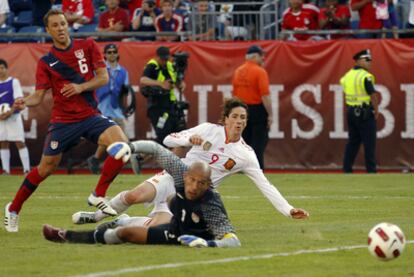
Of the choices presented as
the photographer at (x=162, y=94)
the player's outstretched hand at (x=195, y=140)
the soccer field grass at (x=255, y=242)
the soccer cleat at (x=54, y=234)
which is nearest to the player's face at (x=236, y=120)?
the player's outstretched hand at (x=195, y=140)

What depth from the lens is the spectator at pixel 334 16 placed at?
76.1ft

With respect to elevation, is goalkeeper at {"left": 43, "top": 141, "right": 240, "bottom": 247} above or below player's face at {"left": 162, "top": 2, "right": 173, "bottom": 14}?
below

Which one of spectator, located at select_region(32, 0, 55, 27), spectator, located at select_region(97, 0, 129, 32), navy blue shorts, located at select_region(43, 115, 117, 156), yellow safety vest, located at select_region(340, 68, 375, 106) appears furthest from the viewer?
spectator, located at select_region(32, 0, 55, 27)

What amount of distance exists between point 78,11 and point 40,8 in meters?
1.24

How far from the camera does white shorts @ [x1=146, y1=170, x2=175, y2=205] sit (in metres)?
11.5

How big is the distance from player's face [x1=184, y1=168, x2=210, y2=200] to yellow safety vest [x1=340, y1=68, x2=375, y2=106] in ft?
36.9

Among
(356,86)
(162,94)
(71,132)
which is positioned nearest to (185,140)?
(71,132)

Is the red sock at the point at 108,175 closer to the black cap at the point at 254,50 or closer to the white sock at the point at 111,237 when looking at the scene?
the white sock at the point at 111,237

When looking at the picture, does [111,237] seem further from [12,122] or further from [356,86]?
[12,122]

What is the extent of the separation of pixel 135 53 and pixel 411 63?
5.43 m

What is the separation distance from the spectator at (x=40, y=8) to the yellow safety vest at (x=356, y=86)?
682 cm

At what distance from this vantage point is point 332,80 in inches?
906

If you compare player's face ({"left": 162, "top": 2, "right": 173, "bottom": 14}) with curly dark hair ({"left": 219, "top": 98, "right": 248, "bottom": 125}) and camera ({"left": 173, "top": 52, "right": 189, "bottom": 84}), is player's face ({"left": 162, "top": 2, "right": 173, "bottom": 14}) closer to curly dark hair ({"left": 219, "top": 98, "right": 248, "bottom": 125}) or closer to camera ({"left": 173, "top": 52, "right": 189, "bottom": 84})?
camera ({"left": 173, "top": 52, "right": 189, "bottom": 84})

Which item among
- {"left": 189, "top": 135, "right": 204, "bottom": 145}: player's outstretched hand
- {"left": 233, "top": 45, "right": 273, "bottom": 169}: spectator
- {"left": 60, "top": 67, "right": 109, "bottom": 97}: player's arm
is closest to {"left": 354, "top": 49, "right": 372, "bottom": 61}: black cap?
{"left": 233, "top": 45, "right": 273, "bottom": 169}: spectator
